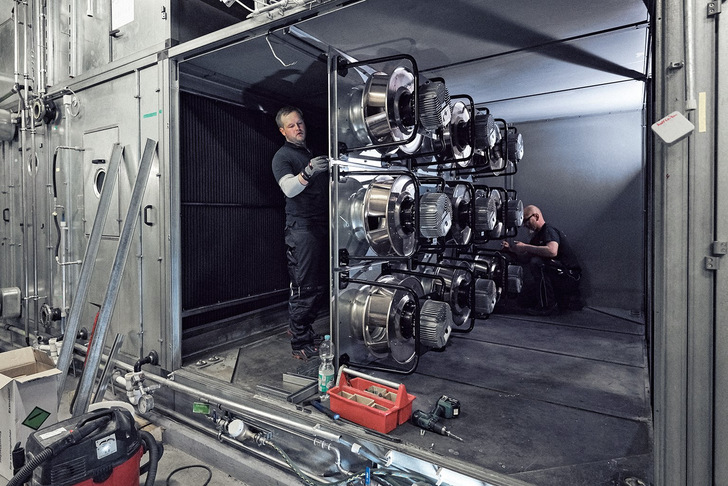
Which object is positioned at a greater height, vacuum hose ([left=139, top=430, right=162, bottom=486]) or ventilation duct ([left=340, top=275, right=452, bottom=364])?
ventilation duct ([left=340, top=275, right=452, bottom=364])

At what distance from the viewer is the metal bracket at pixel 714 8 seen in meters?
1.31

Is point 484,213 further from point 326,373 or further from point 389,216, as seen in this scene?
point 326,373

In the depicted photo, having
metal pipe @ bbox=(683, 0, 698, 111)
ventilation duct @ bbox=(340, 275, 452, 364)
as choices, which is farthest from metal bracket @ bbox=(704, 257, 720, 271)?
ventilation duct @ bbox=(340, 275, 452, 364)

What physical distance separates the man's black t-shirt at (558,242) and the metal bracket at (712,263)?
11.3 ft

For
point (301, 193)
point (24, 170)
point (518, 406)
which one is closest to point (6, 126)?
point (24, 170)

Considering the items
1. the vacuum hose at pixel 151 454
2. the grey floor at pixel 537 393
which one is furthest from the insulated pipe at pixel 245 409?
the vacuum hose at pixel 151 454

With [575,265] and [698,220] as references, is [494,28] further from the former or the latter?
[575,265]

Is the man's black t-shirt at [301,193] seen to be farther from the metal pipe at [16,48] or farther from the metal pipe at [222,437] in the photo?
the metal pipe at [16,48]

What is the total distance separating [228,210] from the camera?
11.7 feet

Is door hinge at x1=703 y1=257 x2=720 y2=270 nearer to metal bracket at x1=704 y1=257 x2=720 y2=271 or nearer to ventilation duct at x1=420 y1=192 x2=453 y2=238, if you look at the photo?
metal bracket at x1=704 y1=257 x2=720 y2=271

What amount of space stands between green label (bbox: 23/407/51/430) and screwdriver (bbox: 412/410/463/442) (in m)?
1.87

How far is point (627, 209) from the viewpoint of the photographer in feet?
16.1

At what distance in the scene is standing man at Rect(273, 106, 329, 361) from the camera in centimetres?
301

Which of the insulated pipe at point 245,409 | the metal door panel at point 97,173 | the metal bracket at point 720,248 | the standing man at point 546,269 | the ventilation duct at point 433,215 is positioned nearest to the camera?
the metal bracket at point 720,248
